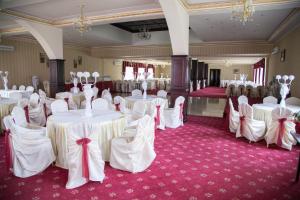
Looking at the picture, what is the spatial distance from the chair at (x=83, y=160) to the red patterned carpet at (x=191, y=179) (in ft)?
0.39

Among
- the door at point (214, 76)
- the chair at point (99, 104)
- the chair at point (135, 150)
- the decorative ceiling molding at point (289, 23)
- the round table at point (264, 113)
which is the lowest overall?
the chair at point (135, 150)

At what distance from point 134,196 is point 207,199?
95 cm

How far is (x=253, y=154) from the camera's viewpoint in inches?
175

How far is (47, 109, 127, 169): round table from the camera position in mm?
3631

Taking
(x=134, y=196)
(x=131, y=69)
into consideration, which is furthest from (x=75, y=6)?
(x=131, y=69)

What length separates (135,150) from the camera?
3518 mm

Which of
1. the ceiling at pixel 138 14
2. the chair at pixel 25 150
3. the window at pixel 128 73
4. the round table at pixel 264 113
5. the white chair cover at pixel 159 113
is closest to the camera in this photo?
the chair at pixel 25 150

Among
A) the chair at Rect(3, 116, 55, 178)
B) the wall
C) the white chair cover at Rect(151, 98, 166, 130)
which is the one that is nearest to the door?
the wall

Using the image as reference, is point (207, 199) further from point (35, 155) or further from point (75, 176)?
point (35, 155)

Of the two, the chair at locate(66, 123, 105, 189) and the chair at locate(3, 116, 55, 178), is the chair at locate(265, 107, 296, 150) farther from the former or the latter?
the chair at locate(3, 116, 55, 178)

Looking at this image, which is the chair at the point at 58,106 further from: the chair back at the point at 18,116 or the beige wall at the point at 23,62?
the beige wall at the point at 23,62

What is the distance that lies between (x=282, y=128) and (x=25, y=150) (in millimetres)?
4906

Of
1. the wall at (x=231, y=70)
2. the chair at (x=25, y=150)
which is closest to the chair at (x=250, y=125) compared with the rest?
the chair at (x=25, y=150)

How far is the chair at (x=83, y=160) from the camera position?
3062 millimetres
